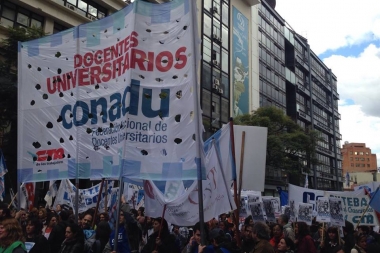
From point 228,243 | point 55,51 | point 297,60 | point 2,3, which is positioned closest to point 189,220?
point 228,243

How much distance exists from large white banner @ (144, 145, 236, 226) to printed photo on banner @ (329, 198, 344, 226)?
13.4 ft

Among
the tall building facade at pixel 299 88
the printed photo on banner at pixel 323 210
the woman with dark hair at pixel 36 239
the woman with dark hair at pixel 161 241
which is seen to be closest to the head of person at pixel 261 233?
the woman with dark hair at pixel 161 241

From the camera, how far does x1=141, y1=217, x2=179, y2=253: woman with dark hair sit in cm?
625

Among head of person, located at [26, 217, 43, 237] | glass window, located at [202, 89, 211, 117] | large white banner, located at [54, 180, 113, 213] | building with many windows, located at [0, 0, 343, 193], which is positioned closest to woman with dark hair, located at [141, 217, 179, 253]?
head of person, located at [26, 217, 43, 237]

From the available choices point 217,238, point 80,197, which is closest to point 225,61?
point 80,197

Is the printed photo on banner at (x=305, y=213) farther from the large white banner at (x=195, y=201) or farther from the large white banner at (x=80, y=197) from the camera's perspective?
the large white banner at (x=80, y=197)

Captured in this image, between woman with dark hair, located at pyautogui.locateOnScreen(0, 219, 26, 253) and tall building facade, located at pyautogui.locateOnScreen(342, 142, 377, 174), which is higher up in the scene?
tall building facade, located at pyautogui.locateOnScreen(342, 142, 377, 174)

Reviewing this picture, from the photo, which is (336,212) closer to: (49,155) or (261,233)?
(261,233)

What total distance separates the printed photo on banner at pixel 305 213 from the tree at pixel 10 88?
13931 millimetres

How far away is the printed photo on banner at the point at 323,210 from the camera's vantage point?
9.73m

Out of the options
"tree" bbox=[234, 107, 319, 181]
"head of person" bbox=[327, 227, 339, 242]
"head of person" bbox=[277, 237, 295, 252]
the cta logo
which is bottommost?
"head of person" bbox=[327, 227, 339, 242]

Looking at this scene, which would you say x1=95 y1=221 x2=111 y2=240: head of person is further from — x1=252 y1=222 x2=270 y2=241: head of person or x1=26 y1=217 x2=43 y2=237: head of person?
x1=252 y1=222 x2=270 y2=241: head of person

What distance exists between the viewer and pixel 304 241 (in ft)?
22.8

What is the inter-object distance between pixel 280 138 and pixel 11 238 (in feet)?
108
